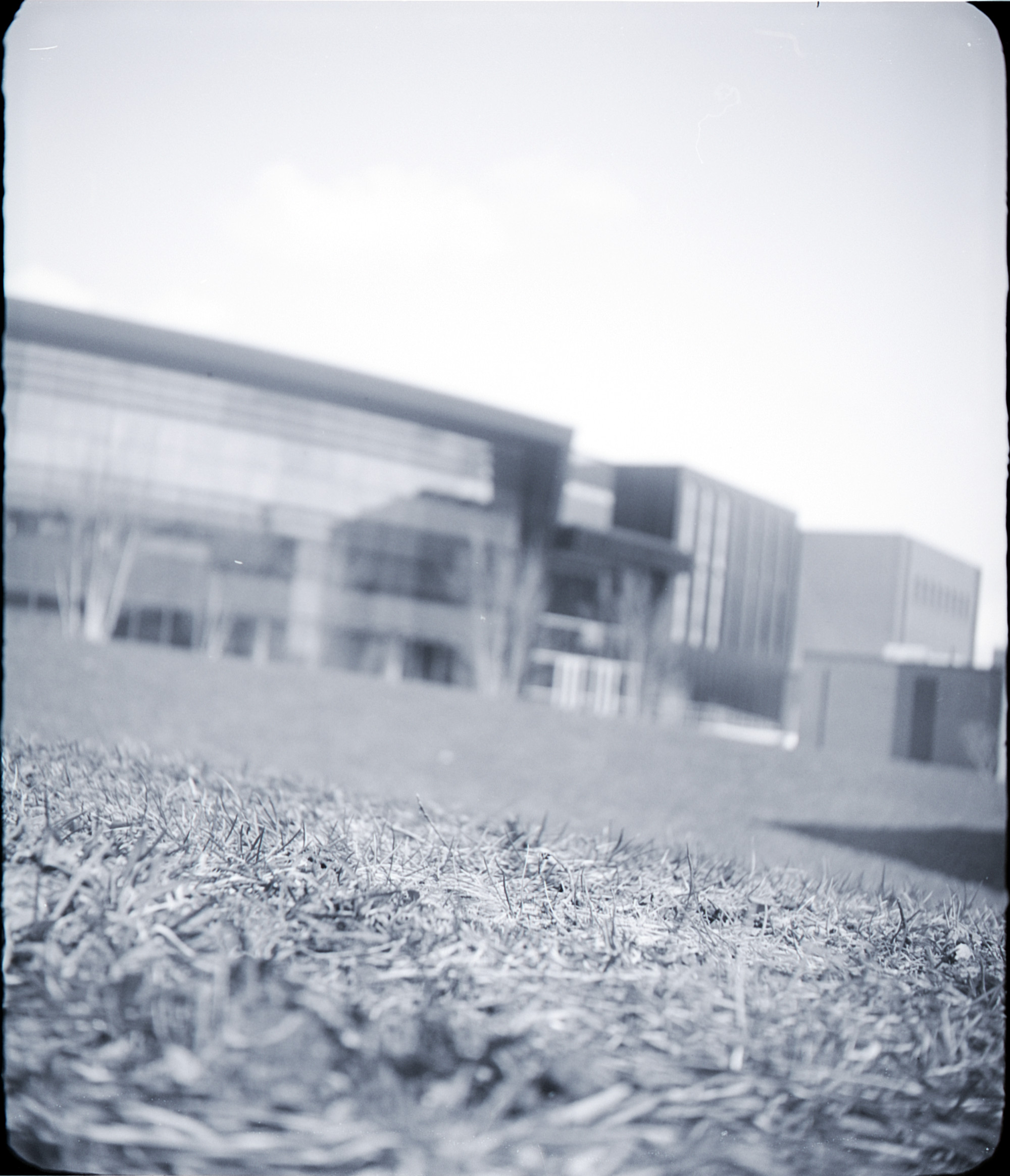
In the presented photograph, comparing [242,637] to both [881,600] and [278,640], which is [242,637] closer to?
[278,640]

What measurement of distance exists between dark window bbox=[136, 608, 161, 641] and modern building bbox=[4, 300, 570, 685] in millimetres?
59

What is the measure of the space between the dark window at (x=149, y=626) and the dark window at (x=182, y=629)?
45cm

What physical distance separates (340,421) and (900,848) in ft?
75.2

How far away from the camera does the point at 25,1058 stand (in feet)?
4.46

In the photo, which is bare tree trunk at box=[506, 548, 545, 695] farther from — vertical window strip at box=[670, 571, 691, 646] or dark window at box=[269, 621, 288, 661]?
vertical window strip at box=[670, 571, 691, 646]

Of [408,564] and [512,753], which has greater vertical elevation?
[408,564]

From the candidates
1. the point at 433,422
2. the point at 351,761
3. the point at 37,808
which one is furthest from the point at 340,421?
the point at 37,808

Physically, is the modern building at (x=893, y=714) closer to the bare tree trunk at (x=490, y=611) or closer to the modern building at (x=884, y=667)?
the modern building at (x=884, y=667)

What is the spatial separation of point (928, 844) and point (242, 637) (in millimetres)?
21710

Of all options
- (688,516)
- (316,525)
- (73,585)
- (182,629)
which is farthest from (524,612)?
(73,585)

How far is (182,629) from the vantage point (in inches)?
1310

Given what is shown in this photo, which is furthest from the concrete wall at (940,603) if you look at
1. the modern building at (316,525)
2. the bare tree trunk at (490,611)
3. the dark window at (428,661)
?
the dark window at (428,661)

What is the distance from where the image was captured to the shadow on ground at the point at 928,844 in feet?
58.3

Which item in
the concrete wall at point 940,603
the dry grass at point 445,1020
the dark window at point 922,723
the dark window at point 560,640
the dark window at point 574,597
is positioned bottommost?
the dark window at point 922,723
